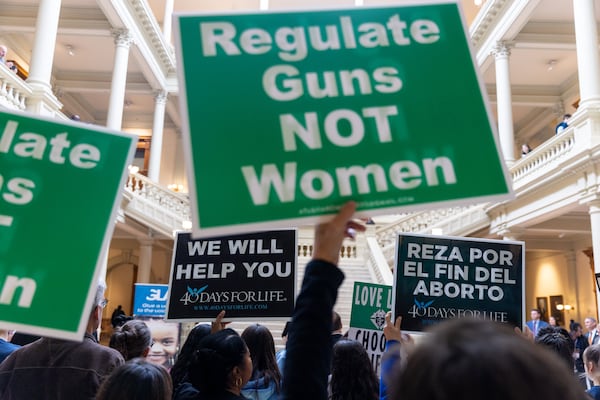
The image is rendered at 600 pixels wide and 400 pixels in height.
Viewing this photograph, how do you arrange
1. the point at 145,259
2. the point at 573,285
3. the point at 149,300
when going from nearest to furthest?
1. the point at 149,300
2. the point at 573,285
3. the point at 145,259

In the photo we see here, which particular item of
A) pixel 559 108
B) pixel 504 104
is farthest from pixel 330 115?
pixel 559 108

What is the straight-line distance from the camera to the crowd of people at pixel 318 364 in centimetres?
73

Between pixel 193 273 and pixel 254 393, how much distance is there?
1078mm

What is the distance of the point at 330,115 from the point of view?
1.64 m

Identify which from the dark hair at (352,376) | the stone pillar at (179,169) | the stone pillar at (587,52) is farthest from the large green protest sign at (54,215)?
the stone pillar at (179,169)

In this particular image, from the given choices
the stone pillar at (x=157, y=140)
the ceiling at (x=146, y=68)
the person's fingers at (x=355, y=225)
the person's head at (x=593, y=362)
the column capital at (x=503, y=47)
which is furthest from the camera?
the stone pillar at (x=157, y=140)

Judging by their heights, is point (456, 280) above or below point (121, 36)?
below

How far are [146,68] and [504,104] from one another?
1064 centimetres

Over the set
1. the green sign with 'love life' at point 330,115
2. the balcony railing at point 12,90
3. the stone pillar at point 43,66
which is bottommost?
the green sign with 'love life' at point 330,115

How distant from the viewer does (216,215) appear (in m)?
1.52

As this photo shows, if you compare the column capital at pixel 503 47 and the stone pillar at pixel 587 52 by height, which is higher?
the column capital at pixel 503 47

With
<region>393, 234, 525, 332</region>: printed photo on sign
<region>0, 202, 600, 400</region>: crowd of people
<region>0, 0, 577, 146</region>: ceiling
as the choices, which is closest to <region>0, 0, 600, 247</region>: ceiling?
<region>0, 0, 577, 146</region>: ceiling

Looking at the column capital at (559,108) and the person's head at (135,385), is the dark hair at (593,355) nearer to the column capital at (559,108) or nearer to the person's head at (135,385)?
the person's head at (135,385)

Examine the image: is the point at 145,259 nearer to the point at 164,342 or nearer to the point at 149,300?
the point at 149,300
